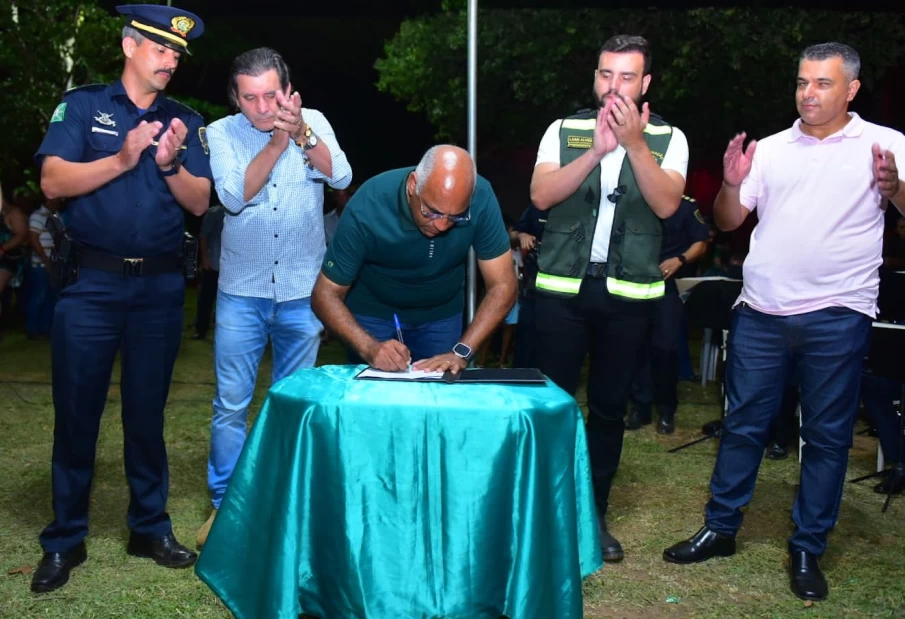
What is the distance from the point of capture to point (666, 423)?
733 centimetres

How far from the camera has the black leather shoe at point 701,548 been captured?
4.47m

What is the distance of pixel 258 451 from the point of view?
3260 millimetres

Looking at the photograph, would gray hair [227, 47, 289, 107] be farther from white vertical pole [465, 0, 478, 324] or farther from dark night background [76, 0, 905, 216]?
dark night background [76, 0, 905, 216]

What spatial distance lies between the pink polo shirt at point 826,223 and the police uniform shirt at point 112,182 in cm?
244

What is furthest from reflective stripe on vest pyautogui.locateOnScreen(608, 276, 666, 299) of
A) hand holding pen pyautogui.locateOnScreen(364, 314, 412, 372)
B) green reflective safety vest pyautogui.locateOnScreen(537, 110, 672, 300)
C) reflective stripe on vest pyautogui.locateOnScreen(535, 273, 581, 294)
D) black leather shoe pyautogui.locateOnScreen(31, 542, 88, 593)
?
black leather shoe pyautogui.locateOnScreen(31, 542, 88, 593)

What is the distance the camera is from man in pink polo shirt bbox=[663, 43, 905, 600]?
4.12 m

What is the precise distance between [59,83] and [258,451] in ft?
38.9

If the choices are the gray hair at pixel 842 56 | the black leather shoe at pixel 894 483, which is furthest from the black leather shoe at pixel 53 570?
the black leather shoe at pixel 894 483

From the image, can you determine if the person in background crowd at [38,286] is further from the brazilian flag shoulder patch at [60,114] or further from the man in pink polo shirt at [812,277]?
the man in pink polo shirt at [812,277]

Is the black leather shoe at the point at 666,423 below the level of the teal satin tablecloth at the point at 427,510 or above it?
below

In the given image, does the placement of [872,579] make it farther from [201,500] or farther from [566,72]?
[566,72]

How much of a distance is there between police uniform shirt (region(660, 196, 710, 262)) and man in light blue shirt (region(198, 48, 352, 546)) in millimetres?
3257

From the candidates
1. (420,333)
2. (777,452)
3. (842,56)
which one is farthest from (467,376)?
(777,452)

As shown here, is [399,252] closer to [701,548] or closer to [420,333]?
[420,333]
